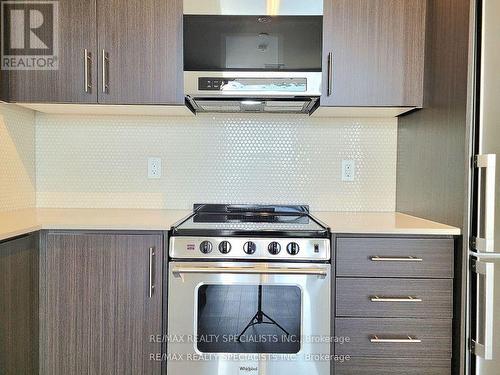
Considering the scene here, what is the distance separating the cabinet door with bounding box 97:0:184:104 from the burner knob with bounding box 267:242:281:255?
798 mm

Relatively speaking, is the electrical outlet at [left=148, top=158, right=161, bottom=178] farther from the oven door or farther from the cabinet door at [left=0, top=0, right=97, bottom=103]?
the oven door

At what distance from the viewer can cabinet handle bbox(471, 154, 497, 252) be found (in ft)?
4.55

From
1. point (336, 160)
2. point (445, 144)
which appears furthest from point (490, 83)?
point (336, 160)

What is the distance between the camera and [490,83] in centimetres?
142

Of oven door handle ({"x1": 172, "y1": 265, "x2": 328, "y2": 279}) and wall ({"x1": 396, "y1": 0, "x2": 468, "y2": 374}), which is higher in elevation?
wall ({"x1": 396, "y1": 0, "x2": 468, "y2": 374})

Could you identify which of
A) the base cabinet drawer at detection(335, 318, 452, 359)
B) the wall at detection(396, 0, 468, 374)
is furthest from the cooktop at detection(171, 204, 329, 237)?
the wall at detection(396, 0, 468, 374)

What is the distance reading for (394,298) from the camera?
5.17 feet

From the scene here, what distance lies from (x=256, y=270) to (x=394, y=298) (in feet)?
1.83

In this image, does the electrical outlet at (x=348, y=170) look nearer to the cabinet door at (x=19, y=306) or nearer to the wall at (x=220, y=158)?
the wall at (x=220, y=158)

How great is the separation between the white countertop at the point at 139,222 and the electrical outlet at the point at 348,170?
0.23m

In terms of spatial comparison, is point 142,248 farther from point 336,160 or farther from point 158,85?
point 336,160

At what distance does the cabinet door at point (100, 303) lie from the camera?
1613 mm

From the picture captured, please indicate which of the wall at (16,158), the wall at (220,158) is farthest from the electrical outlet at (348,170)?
the wall at (16,158)

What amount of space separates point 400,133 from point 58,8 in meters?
1.81
